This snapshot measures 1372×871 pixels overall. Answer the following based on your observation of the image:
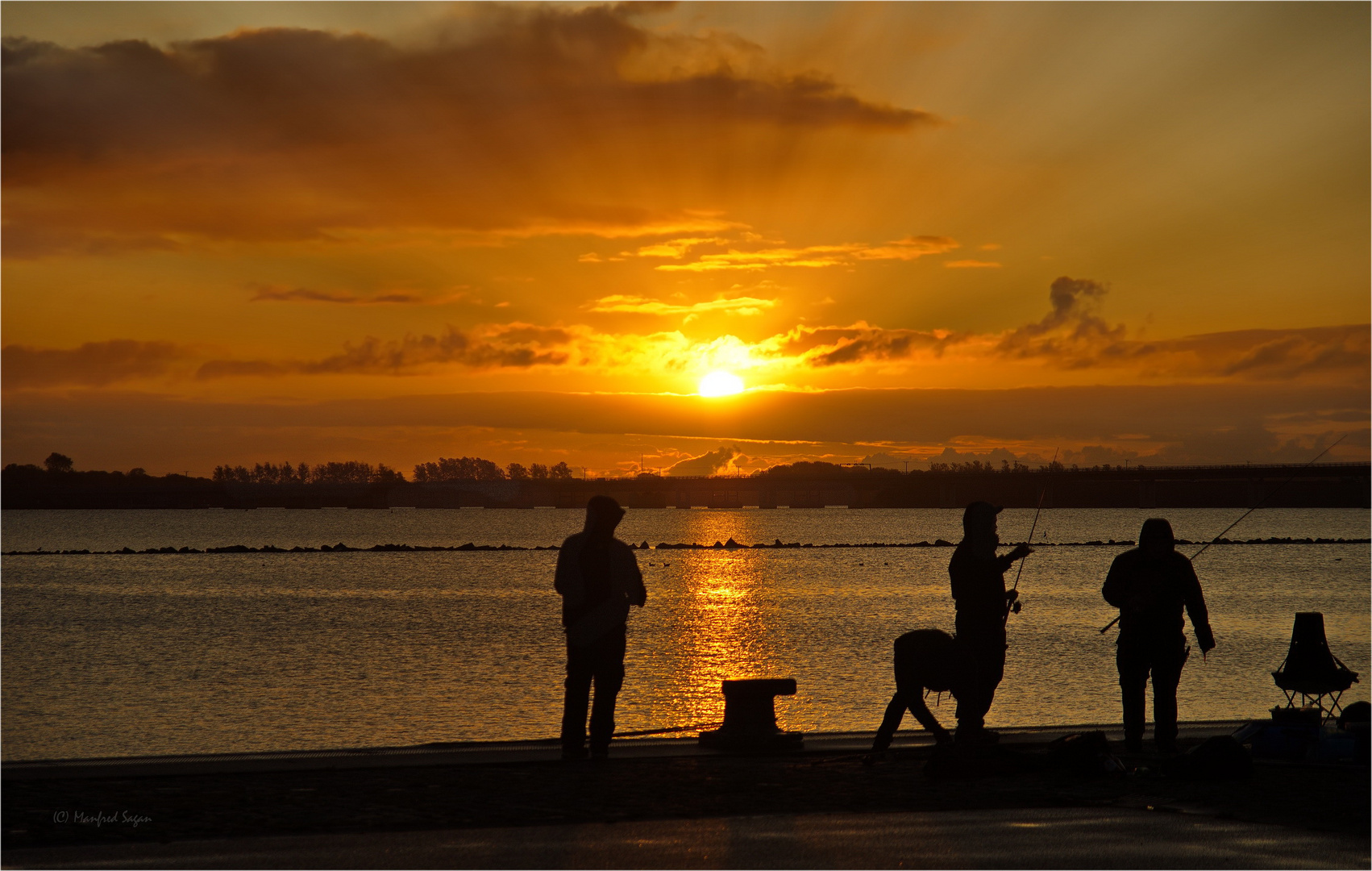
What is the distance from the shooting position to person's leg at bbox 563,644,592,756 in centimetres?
1091

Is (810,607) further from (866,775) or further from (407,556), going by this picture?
(407,556)

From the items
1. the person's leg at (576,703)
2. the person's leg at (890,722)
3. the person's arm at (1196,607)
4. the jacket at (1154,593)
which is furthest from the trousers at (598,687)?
the person's arm at (1196,607)

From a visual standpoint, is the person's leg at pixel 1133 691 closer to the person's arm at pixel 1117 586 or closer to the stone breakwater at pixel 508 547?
the person's arm at pixel 1117 586

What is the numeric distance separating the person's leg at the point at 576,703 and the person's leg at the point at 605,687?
3.6 inches

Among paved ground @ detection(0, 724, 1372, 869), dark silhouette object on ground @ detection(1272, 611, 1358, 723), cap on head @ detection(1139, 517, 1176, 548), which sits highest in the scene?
cap on head @ detection(1139, 517, 1176, 548)

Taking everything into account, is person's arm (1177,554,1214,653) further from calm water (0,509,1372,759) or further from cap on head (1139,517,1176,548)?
calm water (0,509,1372,759)

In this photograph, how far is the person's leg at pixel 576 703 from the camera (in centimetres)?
1091

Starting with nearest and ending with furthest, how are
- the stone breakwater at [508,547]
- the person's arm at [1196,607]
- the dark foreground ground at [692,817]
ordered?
the dark foreground ground at [692,817]
the person's arm at [1196,607]
the stone breakwater at [508,547]

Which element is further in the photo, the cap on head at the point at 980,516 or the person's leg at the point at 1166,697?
the person's leg at the point at 1166,697

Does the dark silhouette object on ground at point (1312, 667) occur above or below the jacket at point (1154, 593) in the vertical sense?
below

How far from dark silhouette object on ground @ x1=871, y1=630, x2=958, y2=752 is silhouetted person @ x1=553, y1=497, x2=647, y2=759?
88.1 inches

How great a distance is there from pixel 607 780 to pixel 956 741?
9.19 feet

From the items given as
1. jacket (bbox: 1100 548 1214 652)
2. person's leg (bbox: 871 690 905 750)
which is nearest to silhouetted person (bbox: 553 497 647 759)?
person's leg (bbox: 871 690 905 750)

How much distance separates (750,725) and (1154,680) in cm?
364
